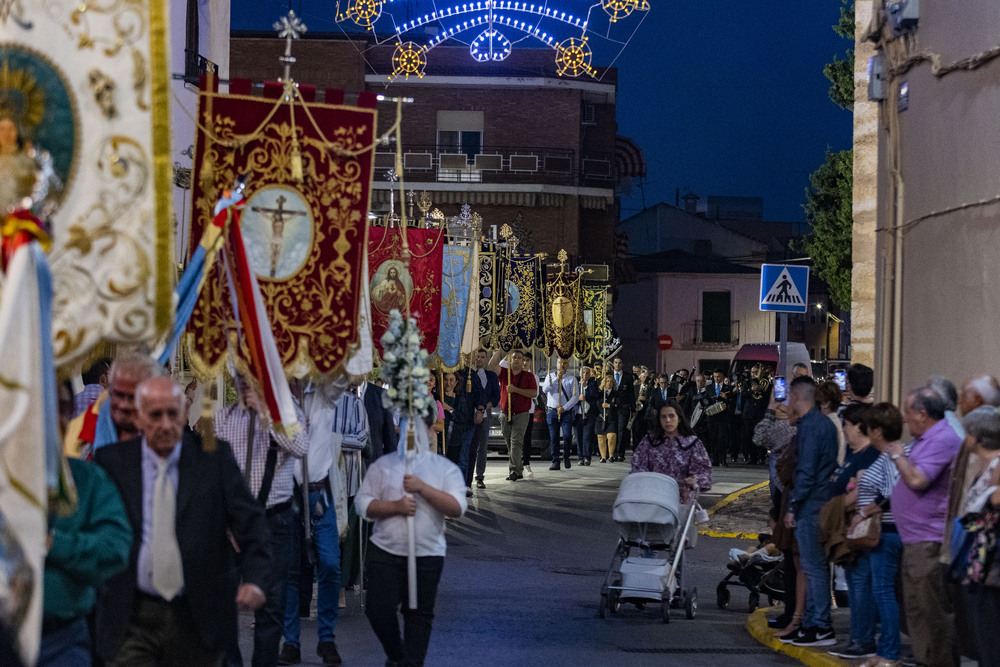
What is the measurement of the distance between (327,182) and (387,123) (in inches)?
1577

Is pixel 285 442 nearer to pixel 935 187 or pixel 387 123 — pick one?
pixel 935 187

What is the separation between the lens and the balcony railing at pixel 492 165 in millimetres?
50219

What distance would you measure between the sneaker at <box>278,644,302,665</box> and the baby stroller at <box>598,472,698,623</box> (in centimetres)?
296

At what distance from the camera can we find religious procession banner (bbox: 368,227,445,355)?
15891 mm

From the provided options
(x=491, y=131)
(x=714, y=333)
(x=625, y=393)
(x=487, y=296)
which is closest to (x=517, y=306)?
(x=487, y=296)

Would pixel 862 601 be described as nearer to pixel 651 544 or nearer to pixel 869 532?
pixel 869 532

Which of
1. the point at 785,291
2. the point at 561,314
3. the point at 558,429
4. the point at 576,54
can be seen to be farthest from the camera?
the point at 558,429

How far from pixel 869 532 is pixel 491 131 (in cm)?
4242

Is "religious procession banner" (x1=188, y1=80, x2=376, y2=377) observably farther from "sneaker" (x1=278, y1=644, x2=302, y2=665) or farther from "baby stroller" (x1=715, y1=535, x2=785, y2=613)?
"baby stroller" (x1=715, y1=535, x2=785, y2=613)

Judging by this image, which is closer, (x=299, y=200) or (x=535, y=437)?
(x=299, y=200)

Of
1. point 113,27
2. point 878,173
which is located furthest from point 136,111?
point 878,173

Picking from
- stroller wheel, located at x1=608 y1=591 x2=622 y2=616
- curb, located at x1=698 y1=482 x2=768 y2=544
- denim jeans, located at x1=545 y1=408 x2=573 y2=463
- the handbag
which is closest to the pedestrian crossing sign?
curb, located at x1=698 y1=482 x2=768 y2=544

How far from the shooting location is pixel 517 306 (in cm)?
2530

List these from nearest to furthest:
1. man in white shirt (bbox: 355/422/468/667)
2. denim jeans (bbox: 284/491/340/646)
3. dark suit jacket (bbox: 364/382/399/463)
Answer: man in white shirt (bbox: 355/422/468/667) → denim jeans (bbox: 284/491/340/646) → dark suit jacket (bbox: 364/382/399/463)
